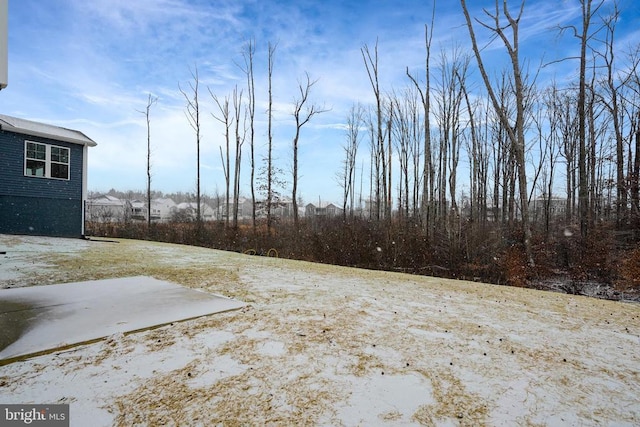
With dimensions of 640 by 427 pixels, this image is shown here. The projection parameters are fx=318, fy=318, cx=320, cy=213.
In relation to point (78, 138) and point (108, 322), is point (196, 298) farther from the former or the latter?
point (78, 138)

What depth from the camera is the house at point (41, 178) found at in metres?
11.1

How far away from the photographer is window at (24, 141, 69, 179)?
455 inches

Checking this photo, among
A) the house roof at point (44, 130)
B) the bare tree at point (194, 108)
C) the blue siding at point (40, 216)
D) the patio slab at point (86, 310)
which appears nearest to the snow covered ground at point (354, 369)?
the patio slab at point (86, 310)

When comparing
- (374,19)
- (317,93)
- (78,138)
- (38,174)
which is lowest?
(38,174)

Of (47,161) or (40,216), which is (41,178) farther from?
(40,216)

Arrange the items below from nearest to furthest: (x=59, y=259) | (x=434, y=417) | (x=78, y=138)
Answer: (x=434, y=417) → (x=59, y=259) → (x=78, y=138)

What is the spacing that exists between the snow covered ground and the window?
12.4 m

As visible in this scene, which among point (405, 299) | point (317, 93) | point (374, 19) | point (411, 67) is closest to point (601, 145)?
point (411, 67)

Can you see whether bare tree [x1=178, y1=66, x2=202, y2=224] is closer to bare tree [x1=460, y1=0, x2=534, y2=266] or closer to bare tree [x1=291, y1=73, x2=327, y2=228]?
bare tree [x1=291, y1=73, x2=327, y2=228]

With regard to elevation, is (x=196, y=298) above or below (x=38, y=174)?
below

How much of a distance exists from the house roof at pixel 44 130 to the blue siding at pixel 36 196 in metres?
0.27

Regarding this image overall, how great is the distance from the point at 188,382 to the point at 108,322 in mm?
1486

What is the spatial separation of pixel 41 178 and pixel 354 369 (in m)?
14.4

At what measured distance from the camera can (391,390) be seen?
6.53ft
